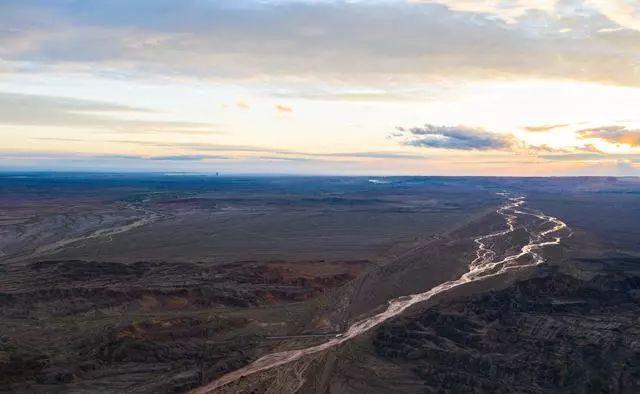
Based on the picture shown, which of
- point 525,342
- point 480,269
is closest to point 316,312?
point 525,342

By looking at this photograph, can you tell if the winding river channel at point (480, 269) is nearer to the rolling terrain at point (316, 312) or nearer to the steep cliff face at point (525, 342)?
the rolling terrain at point (316, 312)

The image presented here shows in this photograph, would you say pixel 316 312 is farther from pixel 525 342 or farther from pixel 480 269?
pixel 480 269

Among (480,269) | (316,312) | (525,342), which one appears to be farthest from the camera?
(480,269)

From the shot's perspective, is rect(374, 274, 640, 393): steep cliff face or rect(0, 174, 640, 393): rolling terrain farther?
rect(0, 174, 640, 393): rolling terrain

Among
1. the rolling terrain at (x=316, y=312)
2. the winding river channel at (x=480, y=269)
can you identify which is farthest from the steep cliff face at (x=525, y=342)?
the winding river channel at (x=480, y=269)

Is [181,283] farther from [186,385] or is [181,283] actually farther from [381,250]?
[381,250]

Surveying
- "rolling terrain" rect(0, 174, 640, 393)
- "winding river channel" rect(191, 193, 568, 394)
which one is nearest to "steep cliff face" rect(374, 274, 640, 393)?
"rolling terrain" rect(0, 174, 640, 393)

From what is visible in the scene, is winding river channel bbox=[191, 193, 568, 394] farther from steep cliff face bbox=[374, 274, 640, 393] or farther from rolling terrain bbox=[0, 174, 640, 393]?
steep cliff face bbox=[374, 274, 640, 393]
